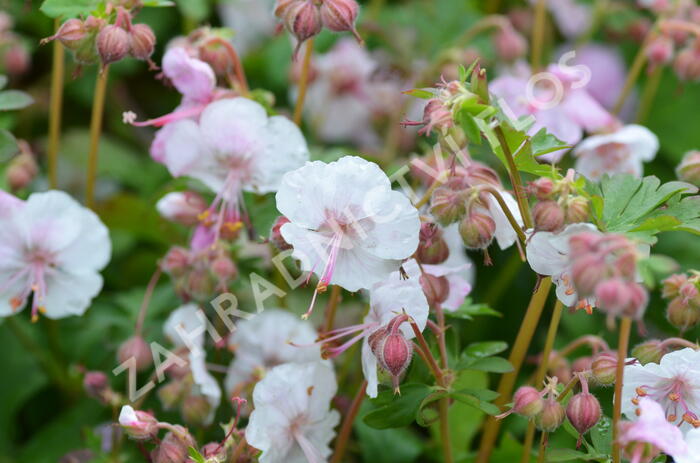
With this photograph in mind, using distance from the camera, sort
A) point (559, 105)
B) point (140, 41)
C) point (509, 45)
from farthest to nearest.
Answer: point (509, 45) → point (559, 105) → point (140, 41)

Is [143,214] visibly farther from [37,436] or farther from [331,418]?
[331,418]

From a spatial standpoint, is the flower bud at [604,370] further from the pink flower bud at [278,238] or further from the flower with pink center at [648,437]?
the pink flower bud at [278,238]

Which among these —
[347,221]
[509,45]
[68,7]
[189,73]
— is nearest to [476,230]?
[347,221]

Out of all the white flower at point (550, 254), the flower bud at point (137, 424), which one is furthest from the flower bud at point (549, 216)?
the flower bud at point (137, 424)

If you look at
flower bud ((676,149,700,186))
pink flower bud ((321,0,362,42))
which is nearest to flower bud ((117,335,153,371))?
pink flower bud ((321,0,362,42))

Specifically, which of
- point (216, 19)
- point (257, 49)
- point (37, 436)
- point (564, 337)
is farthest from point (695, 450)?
point (216, 19)

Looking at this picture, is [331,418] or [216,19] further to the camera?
[216,19]

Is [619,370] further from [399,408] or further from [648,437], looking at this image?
[399,408]
